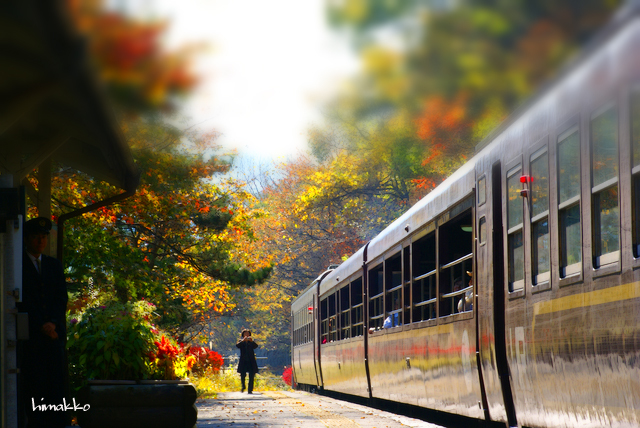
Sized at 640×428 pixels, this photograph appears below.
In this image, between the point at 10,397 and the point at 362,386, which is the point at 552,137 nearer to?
the point at 10,397

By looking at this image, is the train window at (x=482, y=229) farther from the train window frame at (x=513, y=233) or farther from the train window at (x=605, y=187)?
the train window at (x=605, y=187)

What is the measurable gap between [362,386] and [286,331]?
41.1 meters

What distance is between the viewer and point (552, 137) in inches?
208

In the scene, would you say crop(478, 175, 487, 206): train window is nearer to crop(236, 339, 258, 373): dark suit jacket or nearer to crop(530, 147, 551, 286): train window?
crop(530, 147, 551, 286): train window

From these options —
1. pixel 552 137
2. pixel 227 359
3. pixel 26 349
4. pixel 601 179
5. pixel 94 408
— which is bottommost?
pixel 227 359

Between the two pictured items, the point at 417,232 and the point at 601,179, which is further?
Result: the point at 417,232

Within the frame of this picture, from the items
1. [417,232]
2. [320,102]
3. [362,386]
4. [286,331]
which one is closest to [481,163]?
[417,232]

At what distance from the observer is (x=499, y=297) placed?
6.56m

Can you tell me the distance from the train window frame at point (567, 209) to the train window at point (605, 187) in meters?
0.18

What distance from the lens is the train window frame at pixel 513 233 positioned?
6020 millimetres

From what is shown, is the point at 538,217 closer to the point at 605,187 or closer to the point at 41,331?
the point at 605,187

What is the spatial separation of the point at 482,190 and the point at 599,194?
8.43ft

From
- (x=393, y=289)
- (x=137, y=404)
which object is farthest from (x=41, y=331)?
(x=393, y=289)

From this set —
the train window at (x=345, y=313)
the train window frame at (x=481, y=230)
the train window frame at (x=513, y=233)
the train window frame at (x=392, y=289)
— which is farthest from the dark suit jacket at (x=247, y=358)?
the train window frame at (x=513, y=233)
